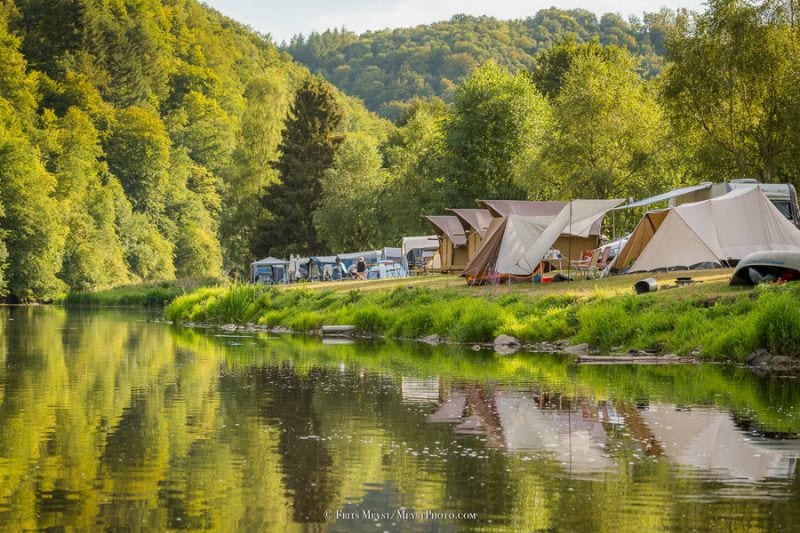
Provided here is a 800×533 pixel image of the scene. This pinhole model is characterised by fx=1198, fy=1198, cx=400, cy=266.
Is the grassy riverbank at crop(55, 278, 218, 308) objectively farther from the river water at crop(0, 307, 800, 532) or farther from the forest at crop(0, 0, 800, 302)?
the river water at crop(0, 307, 800, 532)

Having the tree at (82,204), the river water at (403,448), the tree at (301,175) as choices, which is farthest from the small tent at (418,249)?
the river water at (403,448)

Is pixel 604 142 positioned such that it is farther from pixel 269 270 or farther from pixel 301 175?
pixel 301 175

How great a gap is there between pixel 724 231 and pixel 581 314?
8.99m

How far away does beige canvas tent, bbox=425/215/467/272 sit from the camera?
57.2 metres

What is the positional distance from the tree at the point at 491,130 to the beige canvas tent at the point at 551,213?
13018 mm

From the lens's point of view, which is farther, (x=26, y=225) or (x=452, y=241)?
(x=26, y=225)

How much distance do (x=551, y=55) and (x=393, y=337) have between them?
4770cm

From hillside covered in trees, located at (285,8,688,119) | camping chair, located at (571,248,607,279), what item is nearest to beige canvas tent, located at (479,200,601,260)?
camping chair, located at (571,248,607,279)

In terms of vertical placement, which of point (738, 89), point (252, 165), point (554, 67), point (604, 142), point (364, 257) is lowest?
point (364, 257)

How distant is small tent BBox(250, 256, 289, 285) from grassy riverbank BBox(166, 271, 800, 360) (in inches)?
1218

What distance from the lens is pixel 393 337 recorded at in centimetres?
3391

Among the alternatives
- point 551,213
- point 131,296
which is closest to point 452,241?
point 551,213

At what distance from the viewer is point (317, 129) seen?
277 feet

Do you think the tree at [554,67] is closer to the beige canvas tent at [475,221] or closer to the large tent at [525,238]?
the beige canvas tent at [475,221]
